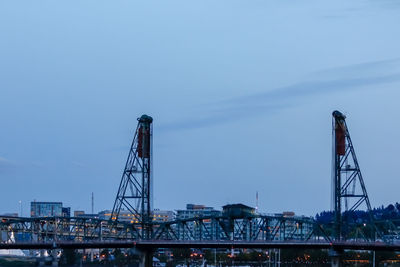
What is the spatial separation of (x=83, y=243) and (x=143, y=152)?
18.5 meters

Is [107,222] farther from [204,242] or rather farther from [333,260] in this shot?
[333,260]

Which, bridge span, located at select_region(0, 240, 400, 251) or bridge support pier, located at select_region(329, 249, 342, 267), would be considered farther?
bridge support pier, located at select_region(329, 249, 342, 267)

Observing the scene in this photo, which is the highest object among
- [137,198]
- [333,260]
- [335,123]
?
[335,123]

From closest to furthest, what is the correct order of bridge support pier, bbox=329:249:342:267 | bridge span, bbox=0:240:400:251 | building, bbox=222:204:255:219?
bridge span, bbox=0:240:400:251
bridge support pier, bbox=329:249:342:267
building, bbox=222:204:255:219

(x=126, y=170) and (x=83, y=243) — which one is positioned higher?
(x=126, y=170)

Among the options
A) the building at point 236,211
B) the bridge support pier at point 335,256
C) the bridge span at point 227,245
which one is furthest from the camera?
the building at point 236,211

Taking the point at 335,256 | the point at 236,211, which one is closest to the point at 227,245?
the point at 236,211

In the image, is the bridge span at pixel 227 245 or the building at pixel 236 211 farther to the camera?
the building at pixel 236 211

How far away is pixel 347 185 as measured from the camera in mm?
137375

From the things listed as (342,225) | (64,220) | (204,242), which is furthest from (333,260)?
(64,220)

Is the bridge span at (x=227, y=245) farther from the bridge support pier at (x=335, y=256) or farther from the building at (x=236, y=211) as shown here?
the building at (x=236, y=211)

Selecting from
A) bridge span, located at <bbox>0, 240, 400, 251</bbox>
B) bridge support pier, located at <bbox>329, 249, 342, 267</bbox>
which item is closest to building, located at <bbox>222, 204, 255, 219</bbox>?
bridge span, located at <bbox>0, 240, 400, 251</bbox>

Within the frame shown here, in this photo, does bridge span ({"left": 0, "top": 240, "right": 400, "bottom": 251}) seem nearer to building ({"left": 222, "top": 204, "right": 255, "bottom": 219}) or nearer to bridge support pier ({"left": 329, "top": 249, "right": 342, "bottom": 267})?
bridge support pier ({"left": 329, "top": 249, "right": 342, "bottom": 267})

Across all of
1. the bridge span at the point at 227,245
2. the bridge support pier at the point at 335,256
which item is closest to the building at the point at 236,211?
the bridge span at the point at 227,245
